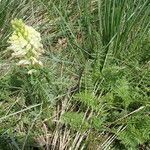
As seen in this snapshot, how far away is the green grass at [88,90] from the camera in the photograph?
5.94ft

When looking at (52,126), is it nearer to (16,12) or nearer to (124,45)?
(124,45)

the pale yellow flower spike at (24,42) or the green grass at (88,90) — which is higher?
the pale yellow flower spike at (24,42)

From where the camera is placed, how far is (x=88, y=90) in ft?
Result: 6.36

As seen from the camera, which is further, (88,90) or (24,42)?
(88,90)

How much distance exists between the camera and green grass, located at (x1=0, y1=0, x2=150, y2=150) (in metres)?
1.81

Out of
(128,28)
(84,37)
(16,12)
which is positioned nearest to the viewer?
(128,28)

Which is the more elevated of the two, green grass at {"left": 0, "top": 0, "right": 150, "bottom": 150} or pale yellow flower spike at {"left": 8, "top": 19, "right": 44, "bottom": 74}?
pale yellow flower spike at {"left": 8, "top": 19, "right": 44, "bottom": 74}

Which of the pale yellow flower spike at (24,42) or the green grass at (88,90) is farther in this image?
the green grass at (88,90)

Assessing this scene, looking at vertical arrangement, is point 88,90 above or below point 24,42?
below

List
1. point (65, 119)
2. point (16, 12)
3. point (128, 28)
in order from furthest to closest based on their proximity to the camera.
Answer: point (16, 12)
point (128, 28)
point (65, 119)

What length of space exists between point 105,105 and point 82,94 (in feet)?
0.37

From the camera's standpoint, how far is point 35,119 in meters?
1.82

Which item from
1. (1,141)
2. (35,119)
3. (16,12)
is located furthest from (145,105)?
(16,12)

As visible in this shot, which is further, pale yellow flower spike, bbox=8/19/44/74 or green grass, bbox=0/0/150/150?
green grass, bbox=0/0/150/150
